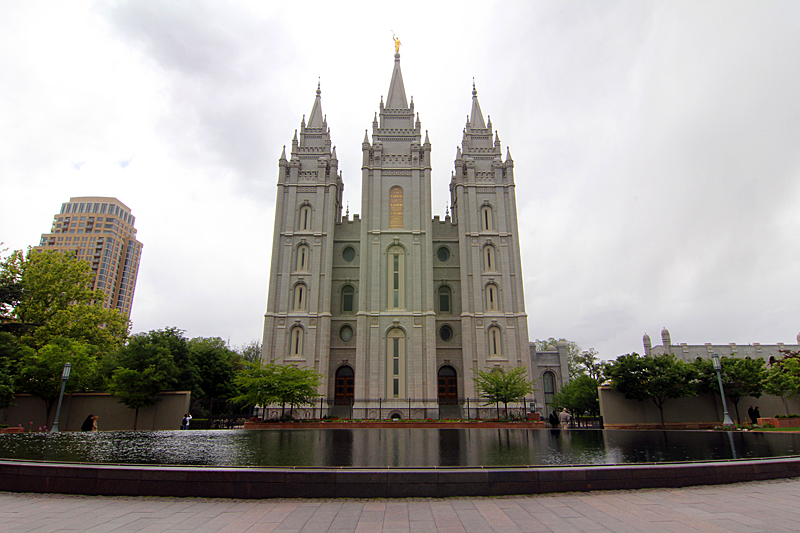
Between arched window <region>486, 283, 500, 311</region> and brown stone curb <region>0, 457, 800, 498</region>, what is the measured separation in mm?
32407

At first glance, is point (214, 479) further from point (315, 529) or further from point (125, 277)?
point (125, 277)

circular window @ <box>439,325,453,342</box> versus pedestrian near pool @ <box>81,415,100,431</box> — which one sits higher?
circular window @ <box>439,325,453,342</box>

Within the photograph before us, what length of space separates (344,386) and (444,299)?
11614mm

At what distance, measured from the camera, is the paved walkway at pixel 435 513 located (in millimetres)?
5055

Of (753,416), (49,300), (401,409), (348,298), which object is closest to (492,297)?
(401,409)

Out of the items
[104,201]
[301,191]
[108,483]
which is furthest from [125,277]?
[108,483]

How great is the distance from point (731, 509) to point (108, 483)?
8528mm

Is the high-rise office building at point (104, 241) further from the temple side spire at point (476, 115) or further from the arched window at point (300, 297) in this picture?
the temple side spire at point (476, 115)

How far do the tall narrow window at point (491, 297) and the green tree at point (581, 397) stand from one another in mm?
8966

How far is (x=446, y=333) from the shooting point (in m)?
39.8

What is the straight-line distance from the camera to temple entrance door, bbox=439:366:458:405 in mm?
37625

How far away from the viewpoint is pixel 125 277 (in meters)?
114

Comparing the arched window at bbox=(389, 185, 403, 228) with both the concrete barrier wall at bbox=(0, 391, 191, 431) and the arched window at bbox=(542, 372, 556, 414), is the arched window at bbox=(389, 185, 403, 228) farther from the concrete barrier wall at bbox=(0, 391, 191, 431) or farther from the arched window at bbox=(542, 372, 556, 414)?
the concrete barrier wall at bbox=(0, 391, 191, 431)

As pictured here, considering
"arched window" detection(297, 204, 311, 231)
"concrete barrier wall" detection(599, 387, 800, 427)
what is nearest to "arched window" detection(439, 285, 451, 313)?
"arched window" detection(297, 204, 311, 231)
